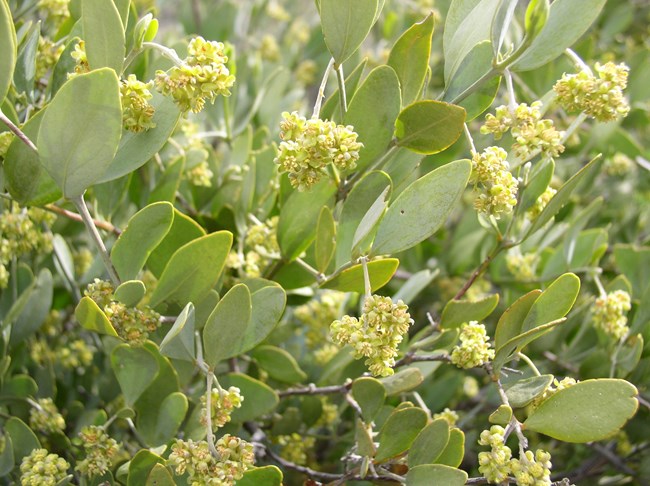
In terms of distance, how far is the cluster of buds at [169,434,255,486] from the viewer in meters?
1.01

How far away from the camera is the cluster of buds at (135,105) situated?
106 cm

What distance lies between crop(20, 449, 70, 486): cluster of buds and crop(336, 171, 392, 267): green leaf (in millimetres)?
556

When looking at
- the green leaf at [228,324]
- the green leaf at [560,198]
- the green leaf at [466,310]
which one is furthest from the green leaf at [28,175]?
the green leaf at [560,198]

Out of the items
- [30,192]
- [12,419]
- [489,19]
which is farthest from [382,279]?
[12,419]

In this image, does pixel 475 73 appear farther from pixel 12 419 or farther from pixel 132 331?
pixel 12 419

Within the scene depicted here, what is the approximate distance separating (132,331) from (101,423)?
0.95 ft

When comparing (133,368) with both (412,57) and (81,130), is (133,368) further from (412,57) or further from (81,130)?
(412,57)

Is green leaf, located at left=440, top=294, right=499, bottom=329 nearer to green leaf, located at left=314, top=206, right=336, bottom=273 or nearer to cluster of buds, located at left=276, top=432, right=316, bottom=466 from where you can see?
green leaf, located at left=314, top=206, right=336, bottom=273

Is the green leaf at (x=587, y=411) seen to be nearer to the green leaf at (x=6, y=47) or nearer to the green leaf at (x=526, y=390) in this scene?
the green leaf at (x=526, y=390)

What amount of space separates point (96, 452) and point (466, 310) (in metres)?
0.66

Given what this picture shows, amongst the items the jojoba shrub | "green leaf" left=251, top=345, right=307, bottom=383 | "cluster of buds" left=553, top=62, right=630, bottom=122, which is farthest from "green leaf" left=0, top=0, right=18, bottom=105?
Answer: "cluster of buds" left=553, top=62, right=630, bottom=122

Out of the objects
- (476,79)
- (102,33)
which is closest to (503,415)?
(476,79)

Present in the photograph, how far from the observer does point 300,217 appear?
4.29 ft

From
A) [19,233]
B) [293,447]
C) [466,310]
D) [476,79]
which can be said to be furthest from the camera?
[293,447]
